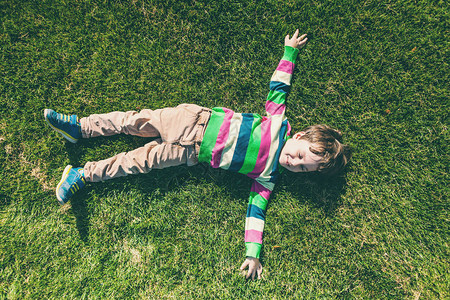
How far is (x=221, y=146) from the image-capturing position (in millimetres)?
2824

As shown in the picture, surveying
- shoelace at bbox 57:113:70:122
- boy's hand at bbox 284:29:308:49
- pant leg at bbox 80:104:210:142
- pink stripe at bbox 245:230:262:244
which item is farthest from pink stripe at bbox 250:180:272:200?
shoelace at bbox 57:113:70:122

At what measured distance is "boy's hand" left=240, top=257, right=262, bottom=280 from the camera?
10.1 feet

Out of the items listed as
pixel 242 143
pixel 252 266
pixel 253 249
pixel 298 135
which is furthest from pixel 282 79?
pixel 252 266

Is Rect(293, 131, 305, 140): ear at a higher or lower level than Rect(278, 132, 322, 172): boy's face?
higher

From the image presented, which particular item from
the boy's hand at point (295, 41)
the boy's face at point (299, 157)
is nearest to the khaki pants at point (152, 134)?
the boy's face at point (299, 157)

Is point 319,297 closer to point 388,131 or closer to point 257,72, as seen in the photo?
point 388,131

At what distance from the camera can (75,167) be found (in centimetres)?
320

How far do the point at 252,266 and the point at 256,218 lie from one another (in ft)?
1.93

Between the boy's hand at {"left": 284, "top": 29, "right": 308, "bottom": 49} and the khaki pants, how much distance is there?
1.37 meters

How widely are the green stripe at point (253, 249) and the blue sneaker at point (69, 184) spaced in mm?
2110

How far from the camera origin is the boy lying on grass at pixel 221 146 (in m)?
2.82

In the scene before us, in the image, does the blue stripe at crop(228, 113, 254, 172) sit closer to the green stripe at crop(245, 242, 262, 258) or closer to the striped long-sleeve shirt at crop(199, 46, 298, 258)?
the striped long-sleeve shirt at crop(199, 46, 298, 258)

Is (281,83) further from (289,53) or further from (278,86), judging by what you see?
(289,53)

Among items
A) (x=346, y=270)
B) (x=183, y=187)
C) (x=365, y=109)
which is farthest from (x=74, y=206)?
(x=365, y=109)
